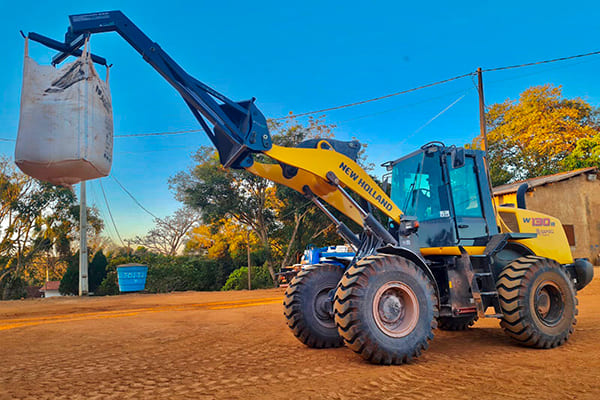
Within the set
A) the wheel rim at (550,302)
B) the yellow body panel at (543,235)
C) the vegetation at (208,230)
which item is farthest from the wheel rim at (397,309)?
the vegetation at (208,230)

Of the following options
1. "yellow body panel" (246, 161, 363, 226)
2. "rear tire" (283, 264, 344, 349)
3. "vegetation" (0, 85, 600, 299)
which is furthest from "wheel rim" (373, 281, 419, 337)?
"vegetation" (0, 85, 600, 299)

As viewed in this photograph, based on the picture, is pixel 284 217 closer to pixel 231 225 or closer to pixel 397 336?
pixel 231 225

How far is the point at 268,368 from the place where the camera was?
16.8ft

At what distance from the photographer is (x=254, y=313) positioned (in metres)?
11.4

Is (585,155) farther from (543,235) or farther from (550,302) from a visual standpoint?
(550,302)

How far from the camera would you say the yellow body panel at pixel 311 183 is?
21.1ft

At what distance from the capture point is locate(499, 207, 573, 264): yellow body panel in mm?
7320

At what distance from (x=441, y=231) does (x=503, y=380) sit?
8.20 feet

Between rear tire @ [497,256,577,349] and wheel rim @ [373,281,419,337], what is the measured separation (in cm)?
165

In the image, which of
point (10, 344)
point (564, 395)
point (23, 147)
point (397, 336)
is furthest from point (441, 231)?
point (10, 344)

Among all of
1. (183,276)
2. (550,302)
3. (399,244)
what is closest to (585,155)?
(183,276)

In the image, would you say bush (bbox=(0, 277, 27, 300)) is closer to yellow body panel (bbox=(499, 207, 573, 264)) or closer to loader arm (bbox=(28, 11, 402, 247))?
loader arm (bbox=(28, 11, 402, 247))

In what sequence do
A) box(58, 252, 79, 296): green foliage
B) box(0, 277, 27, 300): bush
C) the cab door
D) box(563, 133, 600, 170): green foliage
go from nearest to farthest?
1. the cab door
2. box(58, 252, 79, 296): green foliage
3. box(0, 277, 27, 300): bush
4. box(563, 133, 600, 170): green foliage

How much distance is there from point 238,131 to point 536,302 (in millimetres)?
4683
